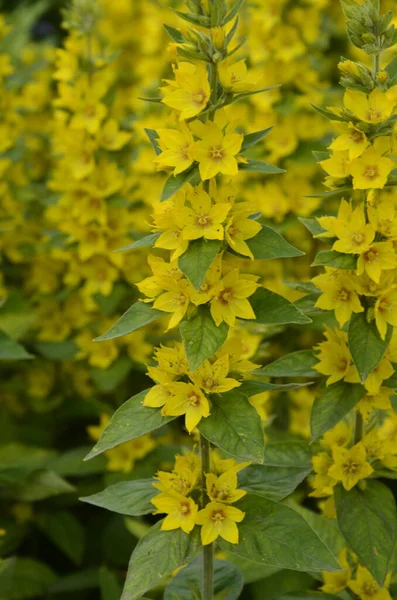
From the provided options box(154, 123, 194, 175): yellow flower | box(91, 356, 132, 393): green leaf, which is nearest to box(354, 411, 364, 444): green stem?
box(154, 123, 194, 175): yellow flower

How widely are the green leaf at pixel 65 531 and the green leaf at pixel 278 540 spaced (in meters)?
1.43

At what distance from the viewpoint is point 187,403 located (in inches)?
62.1

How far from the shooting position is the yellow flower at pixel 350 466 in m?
1.77

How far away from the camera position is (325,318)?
2.57m

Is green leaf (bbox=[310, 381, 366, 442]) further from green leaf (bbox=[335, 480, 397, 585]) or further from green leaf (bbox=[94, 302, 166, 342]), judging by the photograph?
green leaf (bbox=[94, 302, 166, 342])

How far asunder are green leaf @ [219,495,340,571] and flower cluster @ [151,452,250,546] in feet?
0.09

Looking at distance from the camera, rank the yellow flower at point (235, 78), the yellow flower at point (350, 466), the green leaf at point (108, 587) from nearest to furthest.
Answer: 1. the yellow flower at point (235, 78)
2. the yellow flower at point (350, 466)
3. the green leaf at point (108, 587)

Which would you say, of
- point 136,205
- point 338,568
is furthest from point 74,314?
point 338,568

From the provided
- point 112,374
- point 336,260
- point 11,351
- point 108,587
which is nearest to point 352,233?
point 336,260

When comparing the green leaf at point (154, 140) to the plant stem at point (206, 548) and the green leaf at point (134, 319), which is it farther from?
the plant stem at point (206, 548)

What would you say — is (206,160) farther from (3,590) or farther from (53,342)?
(53,342)

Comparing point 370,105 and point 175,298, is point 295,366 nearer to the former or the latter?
→ point 175,298

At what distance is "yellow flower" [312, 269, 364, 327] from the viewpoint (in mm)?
1676

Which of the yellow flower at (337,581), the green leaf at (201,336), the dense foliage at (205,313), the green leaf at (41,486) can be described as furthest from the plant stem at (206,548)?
the green leaf at (41,486)
